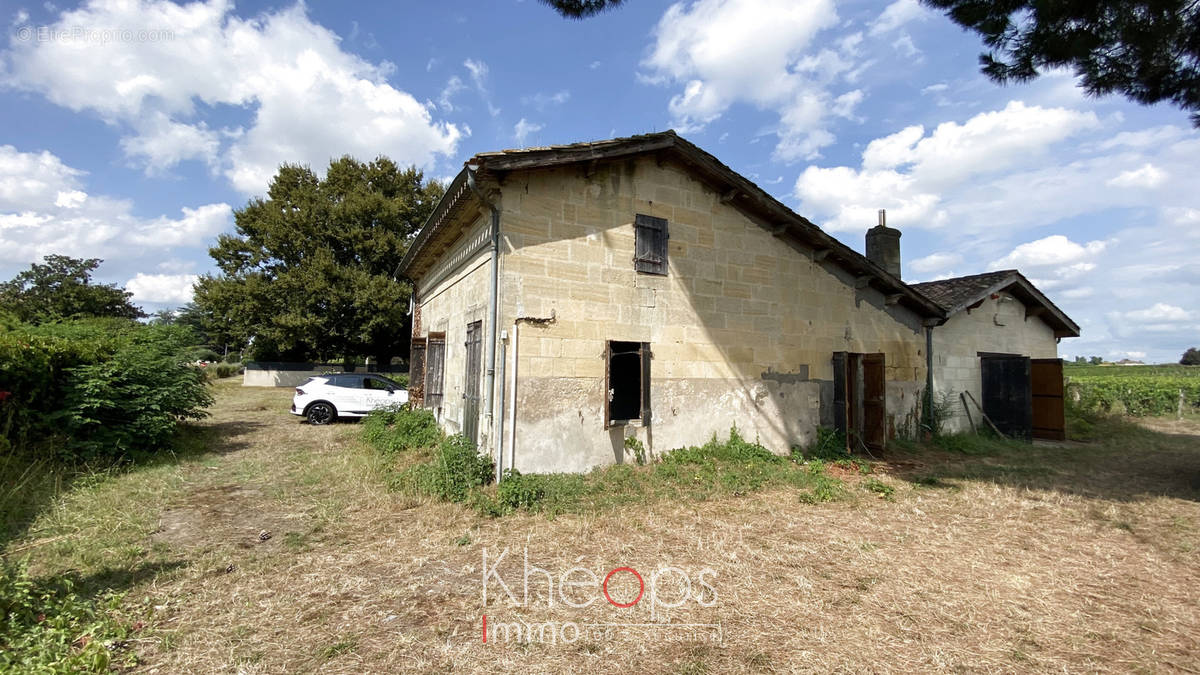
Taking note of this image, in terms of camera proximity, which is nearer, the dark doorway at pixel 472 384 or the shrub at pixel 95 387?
the shrub at pixel 95 387

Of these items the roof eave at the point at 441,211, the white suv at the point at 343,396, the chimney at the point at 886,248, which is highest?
the chimney at the point at 886,248

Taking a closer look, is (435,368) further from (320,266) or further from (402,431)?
(320,266)

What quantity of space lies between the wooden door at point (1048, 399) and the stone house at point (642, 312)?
465cm

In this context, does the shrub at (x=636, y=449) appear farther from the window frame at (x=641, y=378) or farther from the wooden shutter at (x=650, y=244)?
the wooden shutter at (x=650, y=244)

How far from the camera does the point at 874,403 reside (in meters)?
9.68

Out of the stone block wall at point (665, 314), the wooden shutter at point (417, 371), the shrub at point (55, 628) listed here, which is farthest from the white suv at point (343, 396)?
the shrub at point (55, 628)

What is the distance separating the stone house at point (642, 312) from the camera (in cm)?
673

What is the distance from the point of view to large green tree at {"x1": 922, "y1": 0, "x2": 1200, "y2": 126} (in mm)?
6579

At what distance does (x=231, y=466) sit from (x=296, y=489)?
2230mm

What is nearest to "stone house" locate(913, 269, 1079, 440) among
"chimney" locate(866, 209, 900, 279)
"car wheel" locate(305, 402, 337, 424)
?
"chimney" locate(866, 209, 900, 279)

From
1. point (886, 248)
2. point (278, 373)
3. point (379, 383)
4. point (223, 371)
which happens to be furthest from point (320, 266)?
point (886, 248)

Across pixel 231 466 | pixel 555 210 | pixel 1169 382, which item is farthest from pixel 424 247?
pixel 1169 382

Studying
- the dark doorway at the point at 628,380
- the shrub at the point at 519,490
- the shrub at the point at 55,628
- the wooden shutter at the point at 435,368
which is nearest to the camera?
the shrub at the point at 55,628

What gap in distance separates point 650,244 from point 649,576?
495 cm
